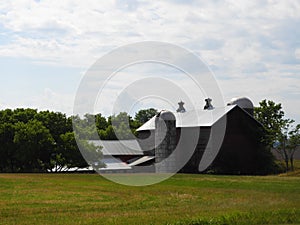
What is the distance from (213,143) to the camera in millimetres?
63062

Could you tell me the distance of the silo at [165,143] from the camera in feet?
199

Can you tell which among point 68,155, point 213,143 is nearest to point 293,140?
point 213,143

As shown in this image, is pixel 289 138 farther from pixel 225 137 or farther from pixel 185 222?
pixel 185 222

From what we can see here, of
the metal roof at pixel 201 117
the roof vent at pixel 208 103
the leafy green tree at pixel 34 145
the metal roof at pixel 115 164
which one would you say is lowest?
the metal roof at pixel 115 164

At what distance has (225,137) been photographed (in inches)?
2494

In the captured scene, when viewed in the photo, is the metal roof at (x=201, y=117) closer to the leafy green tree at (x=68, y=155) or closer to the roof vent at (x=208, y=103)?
the roof vent at (x=208, y=103)

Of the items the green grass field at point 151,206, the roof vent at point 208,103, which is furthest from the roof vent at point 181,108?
the green grass field at point 151,206

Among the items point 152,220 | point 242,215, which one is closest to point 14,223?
point 152,220

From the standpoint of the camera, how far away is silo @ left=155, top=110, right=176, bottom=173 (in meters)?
60.6

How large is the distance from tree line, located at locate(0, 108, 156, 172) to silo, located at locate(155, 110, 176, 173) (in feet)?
32.5

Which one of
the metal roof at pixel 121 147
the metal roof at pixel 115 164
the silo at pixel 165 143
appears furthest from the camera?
the metal roof at pixel 121 147

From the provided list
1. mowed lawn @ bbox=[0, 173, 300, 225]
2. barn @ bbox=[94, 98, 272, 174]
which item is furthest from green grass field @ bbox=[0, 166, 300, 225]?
barn @ bbox=[94, 98, 272, 174]

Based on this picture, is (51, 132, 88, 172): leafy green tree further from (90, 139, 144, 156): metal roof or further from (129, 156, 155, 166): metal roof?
(90, 139, 144, 156): metal roof

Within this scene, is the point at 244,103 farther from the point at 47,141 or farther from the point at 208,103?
the point at 47,141
